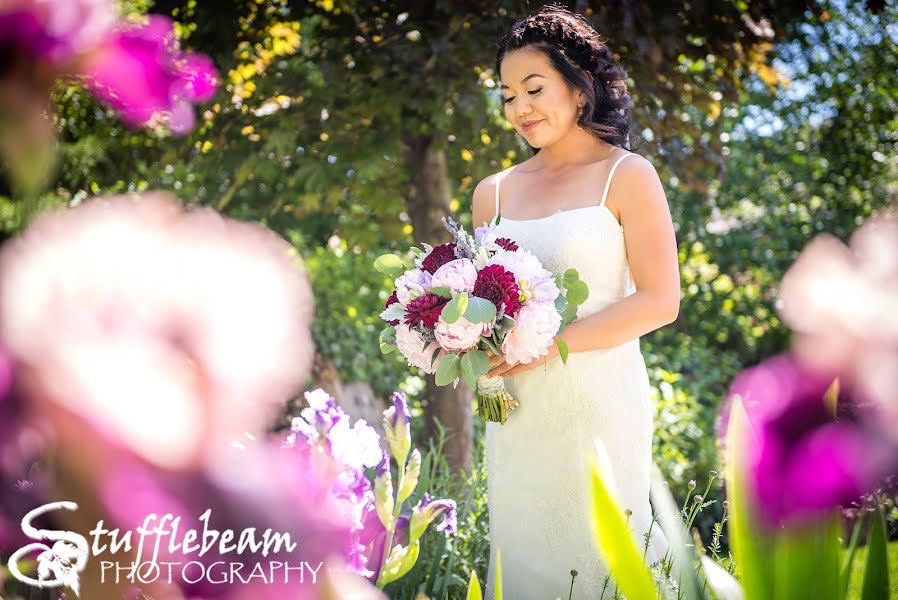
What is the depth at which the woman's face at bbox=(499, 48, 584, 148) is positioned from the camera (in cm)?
256

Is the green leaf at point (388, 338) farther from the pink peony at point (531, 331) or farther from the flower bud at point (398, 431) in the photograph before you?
the flower bud at point (398, 431)

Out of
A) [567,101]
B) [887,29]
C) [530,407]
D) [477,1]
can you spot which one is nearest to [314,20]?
[477,1]

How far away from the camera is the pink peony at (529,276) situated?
2.13 m

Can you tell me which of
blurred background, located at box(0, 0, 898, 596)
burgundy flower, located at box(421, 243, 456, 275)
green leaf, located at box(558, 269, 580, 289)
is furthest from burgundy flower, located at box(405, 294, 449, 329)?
blurred background, located at box(0, 0, 898, 596)

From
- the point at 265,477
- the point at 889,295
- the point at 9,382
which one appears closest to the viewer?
the point at 9,382

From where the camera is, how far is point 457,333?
204 centimetres

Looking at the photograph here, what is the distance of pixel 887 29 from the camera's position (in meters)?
7.69

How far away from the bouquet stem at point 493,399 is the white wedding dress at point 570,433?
0.52 ft

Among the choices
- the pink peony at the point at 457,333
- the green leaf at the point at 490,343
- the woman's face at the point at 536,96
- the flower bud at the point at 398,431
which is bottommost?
the green leaf at the point at 490,343

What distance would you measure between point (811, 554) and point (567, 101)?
190cm

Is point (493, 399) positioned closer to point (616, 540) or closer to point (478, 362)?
point (478, 362)

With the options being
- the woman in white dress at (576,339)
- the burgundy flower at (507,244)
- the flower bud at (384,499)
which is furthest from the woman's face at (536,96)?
the flower bud at (384,499)

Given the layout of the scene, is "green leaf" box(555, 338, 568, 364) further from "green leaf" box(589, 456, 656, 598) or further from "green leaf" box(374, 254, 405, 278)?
"green leaf" box(589, 456, 656, 598)

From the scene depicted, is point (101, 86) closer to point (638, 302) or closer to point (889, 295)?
point (889, 295)
